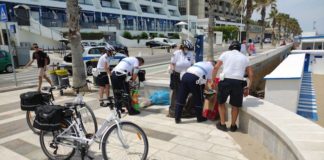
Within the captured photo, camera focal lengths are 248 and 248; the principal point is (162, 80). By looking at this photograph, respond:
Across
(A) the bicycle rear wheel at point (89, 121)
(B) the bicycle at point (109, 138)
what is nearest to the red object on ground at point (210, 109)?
(B) the bicycle at point (109, 138)

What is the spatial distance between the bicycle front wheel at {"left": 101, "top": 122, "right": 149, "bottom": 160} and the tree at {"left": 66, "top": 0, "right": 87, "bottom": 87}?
591 cm

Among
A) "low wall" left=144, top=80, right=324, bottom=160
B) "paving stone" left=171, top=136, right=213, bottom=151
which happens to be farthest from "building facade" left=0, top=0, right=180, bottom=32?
"low wall" left=144, top=80, right=324, bottom=160

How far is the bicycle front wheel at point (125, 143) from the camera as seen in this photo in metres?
3.47

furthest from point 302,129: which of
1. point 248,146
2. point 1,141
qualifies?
point 1,141

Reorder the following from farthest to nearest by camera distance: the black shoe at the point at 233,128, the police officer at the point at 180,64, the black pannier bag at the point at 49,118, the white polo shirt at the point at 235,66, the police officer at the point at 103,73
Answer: the police officer at the point at 103,73
the police officer at the point at 180,64
the black shoe at the point at 233,128
the white polo shirt at the point at 235,66
the black pannier bag at the point at 49,118

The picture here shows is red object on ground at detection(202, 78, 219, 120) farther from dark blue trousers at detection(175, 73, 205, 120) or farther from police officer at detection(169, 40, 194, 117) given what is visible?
police officer at detection(169, 40, 194, 117)

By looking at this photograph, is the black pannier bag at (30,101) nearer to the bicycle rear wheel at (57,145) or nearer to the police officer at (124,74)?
the bicycle rear wheel at (57,145)

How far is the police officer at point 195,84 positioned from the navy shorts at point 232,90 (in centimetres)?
57

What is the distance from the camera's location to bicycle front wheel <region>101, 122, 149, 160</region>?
11.4ft

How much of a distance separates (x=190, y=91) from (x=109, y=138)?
229 centimetres

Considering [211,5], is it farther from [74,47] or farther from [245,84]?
[245,84]

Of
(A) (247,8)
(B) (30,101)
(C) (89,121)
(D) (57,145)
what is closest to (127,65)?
(C) (89,121)

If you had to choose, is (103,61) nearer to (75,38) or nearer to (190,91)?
→ (75,38)

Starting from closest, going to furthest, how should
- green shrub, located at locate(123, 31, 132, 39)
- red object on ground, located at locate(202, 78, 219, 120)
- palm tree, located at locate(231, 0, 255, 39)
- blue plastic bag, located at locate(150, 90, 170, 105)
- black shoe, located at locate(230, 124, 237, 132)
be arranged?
black shoe, located at locate(230, 124, 237, 132)
red object on ground, located at locate(202, 78, 219, 120)
blue plastic bag, located at locate(150, 90, 170, 105)
palm tree, located at locate(231, 0, 255, 39)
green shrub, located at locate(123, 31, 132, 39)
